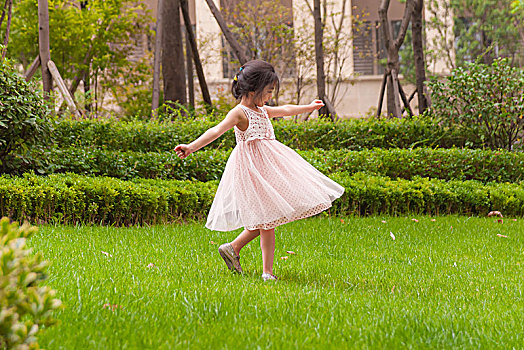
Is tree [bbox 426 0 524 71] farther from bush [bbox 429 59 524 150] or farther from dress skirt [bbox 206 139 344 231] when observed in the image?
dress skirt [bbox 206 139 344 231]

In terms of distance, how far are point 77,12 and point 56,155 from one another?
1165cm

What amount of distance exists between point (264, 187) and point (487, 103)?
7084mm

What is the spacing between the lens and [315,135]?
9.61 m

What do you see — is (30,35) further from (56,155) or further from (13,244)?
(13,244)

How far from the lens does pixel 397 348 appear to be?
238cm

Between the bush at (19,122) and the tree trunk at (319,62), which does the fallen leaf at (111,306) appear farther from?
the tree trunk at (319,62)

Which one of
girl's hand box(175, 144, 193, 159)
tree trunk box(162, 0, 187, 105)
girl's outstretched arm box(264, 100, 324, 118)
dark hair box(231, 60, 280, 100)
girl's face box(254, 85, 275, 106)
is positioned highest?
tree trunk box(162, 0, 187, 105)

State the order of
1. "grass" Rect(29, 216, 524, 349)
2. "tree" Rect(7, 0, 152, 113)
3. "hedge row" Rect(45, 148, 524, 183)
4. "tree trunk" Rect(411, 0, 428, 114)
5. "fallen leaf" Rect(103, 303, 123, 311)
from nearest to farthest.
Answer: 1. "grass" Rect(29, 216, 524, 349)
2. "fallen leaf" Rect(103, 303, 123, 311)
3. "hedge row" Rect(45, 148, 524, 183)
4. "tree trunk" Rect(411, 0, 428, 114)
5. "tree" Rect(7, 0, 152, 113)

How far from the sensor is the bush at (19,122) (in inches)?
245

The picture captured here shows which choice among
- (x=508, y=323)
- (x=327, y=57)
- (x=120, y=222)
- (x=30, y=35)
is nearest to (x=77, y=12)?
(x=30, y=35)

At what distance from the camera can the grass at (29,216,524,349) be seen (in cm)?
246

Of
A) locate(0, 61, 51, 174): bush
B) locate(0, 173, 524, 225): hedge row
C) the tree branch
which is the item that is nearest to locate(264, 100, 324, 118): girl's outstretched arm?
locate(0, 173, 524, 225): hedge row

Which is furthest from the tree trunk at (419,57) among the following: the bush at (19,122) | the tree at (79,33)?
the tree at (79,33)

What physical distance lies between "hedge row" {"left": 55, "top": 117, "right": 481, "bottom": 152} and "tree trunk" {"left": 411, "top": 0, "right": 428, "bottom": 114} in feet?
3.22
